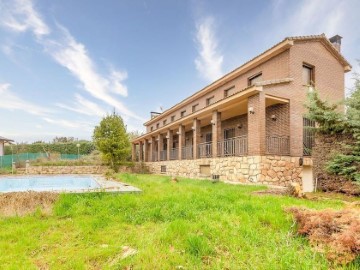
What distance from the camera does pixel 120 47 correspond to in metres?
15.1

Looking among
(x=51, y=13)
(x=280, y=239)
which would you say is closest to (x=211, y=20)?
(x=51, y=13)

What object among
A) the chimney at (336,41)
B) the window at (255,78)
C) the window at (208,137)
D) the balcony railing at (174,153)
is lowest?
the balcony railing at (174,153)

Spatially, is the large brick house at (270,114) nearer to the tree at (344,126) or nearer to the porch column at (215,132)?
the porch column at (215,132)

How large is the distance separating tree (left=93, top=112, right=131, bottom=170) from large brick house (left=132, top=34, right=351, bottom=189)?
5666 mm

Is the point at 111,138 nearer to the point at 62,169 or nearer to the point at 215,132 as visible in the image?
the point at 62,169

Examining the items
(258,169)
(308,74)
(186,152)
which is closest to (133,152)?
(186,152)

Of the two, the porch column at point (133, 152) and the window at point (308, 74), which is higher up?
the window at point (308, 74)

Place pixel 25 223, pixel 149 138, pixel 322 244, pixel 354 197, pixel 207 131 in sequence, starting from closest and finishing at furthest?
pixel 322 244
pixel 25 223
pixel 354 197
pixel 207 131
pixel 149 138

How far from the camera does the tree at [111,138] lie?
64.5 feet

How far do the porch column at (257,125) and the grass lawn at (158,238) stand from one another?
5824 mm

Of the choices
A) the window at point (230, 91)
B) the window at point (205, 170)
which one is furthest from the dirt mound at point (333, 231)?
the window at point (230, 91)

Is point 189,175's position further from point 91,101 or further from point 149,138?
point 91,101

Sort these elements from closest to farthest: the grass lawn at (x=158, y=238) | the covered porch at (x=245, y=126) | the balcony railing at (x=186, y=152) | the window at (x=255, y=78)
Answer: the grass lawn at (x=158, y=238) → the covered porch at (x=245, y=126) → the window at (x=255, y=78) → the balcony railing at (x=186, y=152)

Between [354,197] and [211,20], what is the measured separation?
1092 centimetres
